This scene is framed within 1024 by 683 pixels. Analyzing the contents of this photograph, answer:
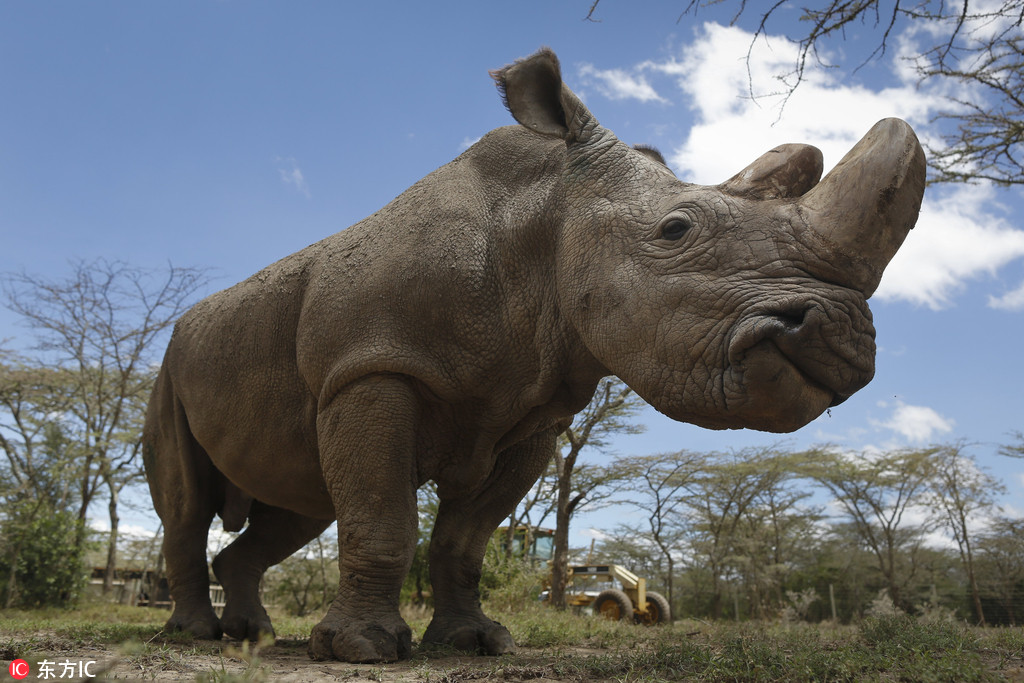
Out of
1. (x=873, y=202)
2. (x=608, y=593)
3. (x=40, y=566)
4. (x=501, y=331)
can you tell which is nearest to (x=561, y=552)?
(x=608, y=593)

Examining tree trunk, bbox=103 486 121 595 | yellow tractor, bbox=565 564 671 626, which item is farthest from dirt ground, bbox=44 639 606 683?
tree trunk, bbox=103 486 121 595

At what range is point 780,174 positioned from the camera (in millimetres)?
3406

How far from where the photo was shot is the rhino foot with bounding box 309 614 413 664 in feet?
11.5

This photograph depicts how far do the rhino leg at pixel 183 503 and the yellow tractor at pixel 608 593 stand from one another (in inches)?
316

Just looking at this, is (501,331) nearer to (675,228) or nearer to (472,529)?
(675,228)

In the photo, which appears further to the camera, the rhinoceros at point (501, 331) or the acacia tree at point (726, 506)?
the acacia tree at point (726, 506)

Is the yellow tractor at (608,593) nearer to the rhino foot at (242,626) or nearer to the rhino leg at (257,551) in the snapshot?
the rhino leg at (257,551)

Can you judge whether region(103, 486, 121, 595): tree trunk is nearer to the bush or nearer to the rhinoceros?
the bush

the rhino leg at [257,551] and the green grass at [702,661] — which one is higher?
the rhino leg at [257,551]

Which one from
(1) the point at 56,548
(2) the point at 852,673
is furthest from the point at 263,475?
(1) the point at 56,548

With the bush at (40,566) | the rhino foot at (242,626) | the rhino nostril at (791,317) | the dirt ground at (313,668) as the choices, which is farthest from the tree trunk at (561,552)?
the rhino nostril at (791,317)

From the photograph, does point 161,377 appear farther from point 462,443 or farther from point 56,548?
point 56,548

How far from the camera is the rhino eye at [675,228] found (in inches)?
130
